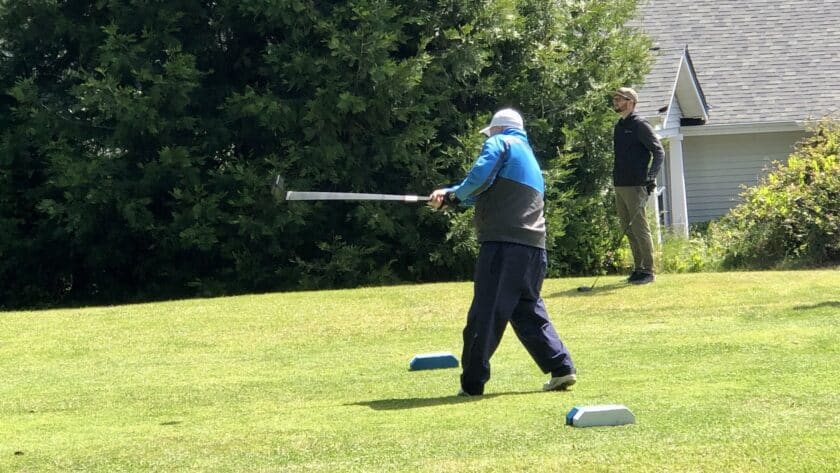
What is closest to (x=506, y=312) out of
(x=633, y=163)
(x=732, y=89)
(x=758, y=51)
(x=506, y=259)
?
(x=506, y=259)

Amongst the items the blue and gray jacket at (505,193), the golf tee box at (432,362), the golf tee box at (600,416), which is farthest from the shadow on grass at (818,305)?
the golf tee box at (600,416)

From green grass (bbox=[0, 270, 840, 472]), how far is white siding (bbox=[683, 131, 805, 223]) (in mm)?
11595

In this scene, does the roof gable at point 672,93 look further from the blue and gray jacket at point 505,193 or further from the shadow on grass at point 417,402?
the shadow on grass at point 417,402

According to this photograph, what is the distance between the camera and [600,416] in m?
6.77

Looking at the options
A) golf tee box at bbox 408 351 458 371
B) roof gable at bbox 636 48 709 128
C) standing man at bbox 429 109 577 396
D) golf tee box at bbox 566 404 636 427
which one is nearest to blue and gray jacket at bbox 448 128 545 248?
standing man at bbox 429 109 577 396

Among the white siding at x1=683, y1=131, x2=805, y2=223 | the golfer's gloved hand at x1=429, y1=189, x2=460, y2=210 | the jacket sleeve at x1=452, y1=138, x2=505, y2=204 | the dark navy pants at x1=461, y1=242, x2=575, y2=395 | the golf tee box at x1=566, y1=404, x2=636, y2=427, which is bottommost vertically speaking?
the white siding at x1=683, y1=131, x2=805, y2=223

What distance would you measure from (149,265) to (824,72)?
17011 mm

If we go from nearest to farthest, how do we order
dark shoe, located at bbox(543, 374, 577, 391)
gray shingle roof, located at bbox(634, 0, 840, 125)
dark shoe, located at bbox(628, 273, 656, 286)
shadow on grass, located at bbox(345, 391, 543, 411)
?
shadow on grass, located at bbox(345, 391, 543, 411), dark shoe, located at bbox(543, 374, 577, 391), dark shoe, located at bbox(628, 273, 656, 286), gray shingle roof, located at bbox(634, 0, 840, 125)

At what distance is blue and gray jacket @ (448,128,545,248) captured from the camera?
800 cm

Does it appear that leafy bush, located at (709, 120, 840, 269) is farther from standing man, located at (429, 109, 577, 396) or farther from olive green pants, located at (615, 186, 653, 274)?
standing man, located at (429, 109, 577, 396)

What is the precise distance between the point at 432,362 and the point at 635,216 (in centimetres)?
502

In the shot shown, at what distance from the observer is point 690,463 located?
5789 millimetres

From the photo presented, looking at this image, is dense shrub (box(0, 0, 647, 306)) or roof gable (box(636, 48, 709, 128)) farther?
roof gable (box(636, 48, 709, 128))

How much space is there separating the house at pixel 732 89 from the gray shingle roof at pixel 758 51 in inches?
0.9
